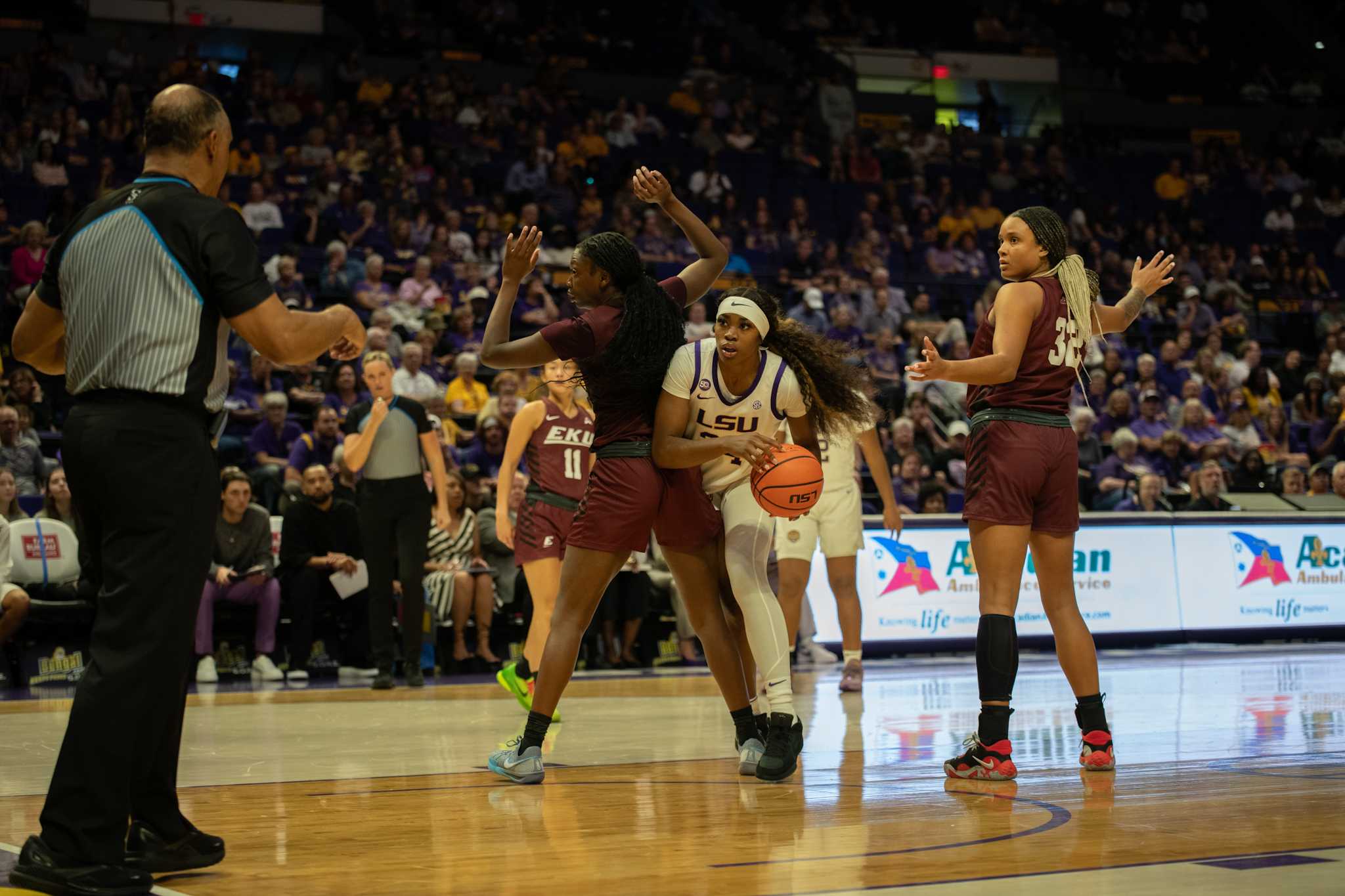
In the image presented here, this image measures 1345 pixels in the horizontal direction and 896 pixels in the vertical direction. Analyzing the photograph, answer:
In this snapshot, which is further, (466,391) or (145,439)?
(466,391)

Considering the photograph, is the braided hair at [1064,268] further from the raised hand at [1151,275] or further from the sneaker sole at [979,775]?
the sneaker sole at [979,775]

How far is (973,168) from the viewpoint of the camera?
25.1 metres

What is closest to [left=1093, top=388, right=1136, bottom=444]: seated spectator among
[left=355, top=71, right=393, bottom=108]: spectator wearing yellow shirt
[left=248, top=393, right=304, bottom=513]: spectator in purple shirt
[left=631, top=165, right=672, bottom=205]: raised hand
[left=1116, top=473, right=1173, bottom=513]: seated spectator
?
[left=1116, top=473, right=1173, bottom=513]: seated spectator

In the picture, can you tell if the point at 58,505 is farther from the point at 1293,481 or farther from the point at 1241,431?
the point at 1241,431

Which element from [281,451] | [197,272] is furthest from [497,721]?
[281,451]

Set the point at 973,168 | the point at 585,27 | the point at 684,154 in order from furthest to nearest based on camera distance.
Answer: the point at 585,27
the point at 973,168
the point at 684,154

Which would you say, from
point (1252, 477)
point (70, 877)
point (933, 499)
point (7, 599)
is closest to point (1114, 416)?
point (1252, 477)

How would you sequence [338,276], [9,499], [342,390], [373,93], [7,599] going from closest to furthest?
[7,599] → [9,499] → [342,390] → [338,276] → [373,93]

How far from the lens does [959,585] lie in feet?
44.2

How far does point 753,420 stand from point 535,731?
56.6 inches

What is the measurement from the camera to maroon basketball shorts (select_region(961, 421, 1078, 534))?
5871 millimetres

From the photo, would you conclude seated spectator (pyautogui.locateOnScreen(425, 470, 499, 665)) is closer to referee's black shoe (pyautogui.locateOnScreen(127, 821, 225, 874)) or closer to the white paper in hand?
the white paper in hand

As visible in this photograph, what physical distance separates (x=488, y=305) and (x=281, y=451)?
13.5ft

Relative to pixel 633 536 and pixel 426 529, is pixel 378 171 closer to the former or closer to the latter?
pixel 426 529
